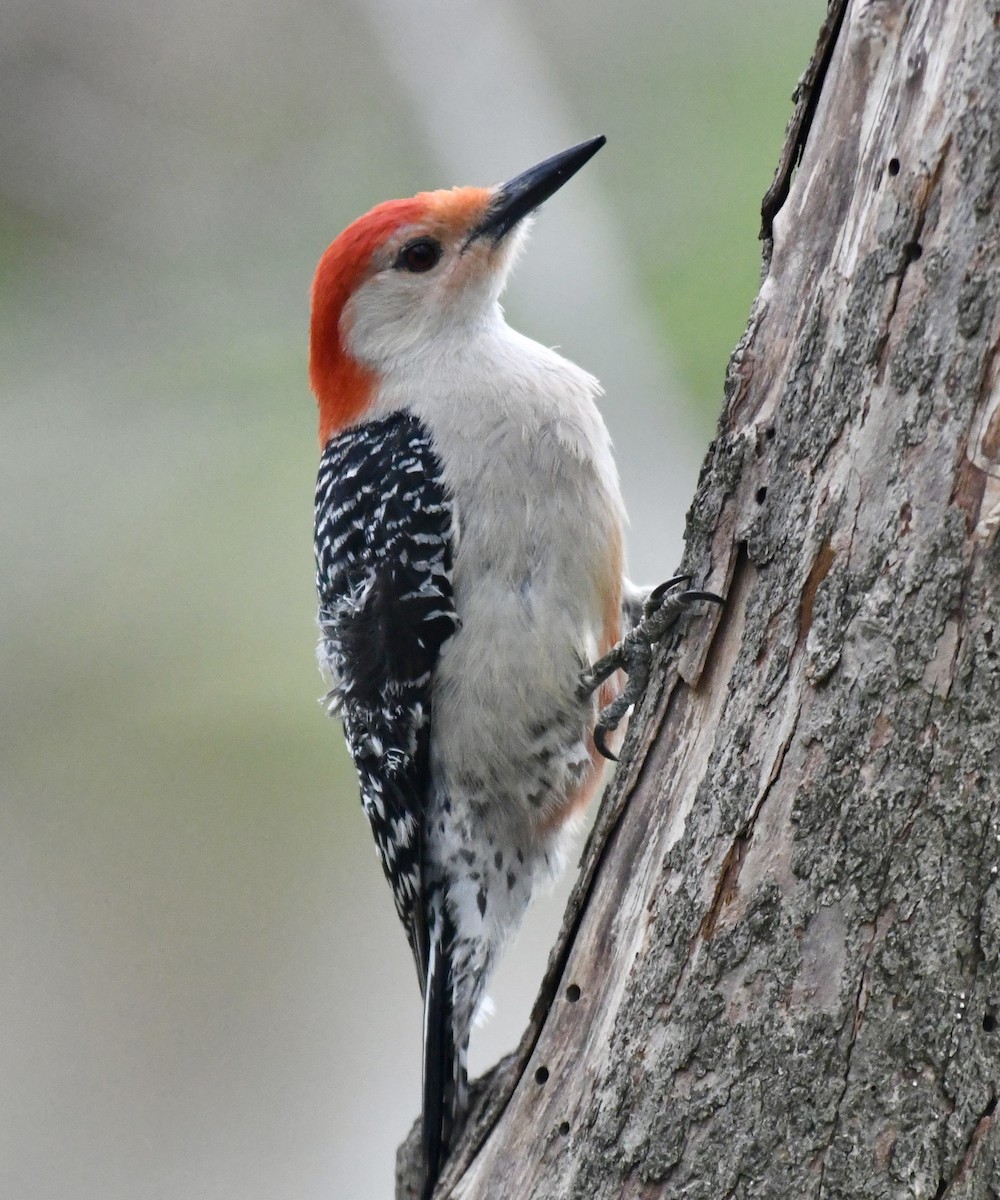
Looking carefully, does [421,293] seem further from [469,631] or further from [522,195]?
[469,631]

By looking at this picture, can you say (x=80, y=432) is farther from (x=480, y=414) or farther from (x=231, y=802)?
(x=480, y=414)

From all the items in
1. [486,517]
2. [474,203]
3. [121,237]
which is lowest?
[486,517]

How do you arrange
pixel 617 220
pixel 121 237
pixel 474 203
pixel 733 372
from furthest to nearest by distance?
pixel 121 237
pixel 617 220
pixel 474 203
pixel 733 372

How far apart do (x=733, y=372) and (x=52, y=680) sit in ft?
16.4

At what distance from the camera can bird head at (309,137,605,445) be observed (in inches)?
145

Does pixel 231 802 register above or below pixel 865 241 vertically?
above

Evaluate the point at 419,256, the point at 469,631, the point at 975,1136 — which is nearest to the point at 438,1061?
the point at 469,631

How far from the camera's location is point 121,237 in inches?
259

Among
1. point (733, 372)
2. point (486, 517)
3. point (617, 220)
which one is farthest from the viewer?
point (617, 220)

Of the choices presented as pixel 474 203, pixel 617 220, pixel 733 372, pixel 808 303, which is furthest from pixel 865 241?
pixel 617 220

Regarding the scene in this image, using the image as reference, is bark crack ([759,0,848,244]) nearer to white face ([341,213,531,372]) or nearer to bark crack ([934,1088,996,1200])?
bark crack ([934,1088,996,1200])

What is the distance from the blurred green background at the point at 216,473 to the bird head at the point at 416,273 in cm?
187

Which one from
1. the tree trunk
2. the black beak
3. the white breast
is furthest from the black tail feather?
the black beak

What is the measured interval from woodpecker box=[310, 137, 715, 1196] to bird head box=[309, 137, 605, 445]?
1.1 inches
